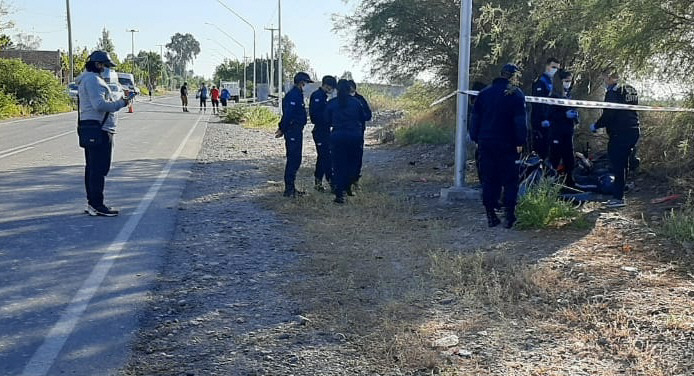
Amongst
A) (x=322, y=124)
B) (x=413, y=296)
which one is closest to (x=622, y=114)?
(x=322, y=124)

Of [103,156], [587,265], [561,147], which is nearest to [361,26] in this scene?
[561,147]

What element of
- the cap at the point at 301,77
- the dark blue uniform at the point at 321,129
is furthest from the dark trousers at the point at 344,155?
the cap at the point at 301,77

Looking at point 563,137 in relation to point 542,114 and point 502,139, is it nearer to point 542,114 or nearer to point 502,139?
point 542,114

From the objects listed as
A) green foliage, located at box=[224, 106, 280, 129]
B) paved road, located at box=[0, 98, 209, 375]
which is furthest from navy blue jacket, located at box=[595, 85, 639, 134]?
green foliage, located at box=[224, 106, 280, 129]

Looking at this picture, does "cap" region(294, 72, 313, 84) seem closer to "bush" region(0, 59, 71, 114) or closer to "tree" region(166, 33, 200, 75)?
"bush" region(0, 59, 71, 114)

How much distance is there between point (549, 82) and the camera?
9719mm

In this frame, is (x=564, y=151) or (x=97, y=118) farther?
(x=564, y=151)

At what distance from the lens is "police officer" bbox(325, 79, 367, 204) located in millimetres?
10008

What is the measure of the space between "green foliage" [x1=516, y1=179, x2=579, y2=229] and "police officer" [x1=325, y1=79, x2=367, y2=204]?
2676 mm

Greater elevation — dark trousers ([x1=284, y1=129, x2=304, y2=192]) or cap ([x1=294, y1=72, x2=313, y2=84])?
cap ([x1=294, y1=72, x2=313, y2=84])

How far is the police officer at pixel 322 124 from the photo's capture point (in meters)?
10.8

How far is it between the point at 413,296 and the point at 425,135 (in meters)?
12.8

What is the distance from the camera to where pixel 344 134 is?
1005 centimetres

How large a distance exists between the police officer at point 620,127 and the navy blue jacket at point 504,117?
1632 mm
